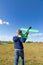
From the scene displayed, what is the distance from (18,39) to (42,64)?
409 cm

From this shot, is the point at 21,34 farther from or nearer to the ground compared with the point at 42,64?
farther from the ground

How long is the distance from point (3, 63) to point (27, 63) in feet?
5.02

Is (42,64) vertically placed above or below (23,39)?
below

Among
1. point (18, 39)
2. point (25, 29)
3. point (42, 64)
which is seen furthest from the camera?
point (42, 64)

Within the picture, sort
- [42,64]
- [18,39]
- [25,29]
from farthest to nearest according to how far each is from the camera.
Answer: [42,64], [18,39], [25,29]

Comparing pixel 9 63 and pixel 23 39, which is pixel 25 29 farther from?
pixel 9 63

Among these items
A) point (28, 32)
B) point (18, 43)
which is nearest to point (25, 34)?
point (28, 32)

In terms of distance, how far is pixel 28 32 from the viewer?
9.06 metres

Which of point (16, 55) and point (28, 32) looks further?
point (16, 55)

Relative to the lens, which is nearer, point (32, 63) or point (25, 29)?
point (25, 29)

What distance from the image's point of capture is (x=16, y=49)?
9.79 m

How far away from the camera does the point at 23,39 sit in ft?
30.0

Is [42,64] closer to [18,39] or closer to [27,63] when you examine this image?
[27,63]

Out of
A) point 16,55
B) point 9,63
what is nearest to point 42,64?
point 9,63
